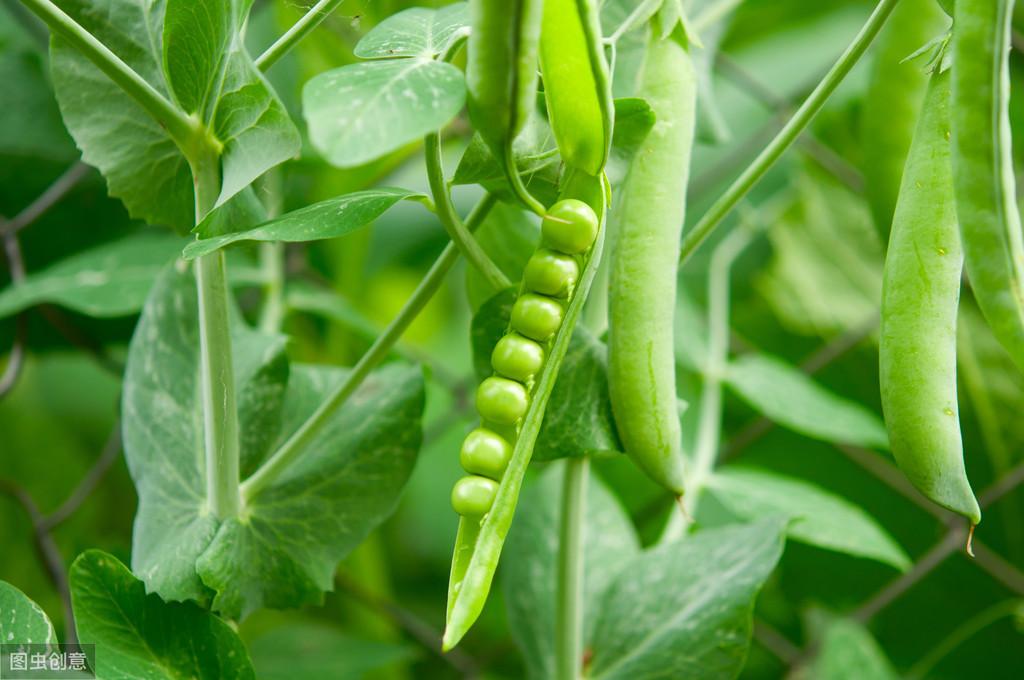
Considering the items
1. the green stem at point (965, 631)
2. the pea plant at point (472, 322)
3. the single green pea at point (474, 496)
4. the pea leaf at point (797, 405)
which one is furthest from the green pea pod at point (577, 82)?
the green stem at point (965, 631)

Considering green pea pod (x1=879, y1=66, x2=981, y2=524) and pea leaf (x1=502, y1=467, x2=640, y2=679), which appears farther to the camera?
pea leaf (x1=502, y1=467, x2=640, y2=679)

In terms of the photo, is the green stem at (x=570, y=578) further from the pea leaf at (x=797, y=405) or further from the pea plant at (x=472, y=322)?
the pea leaf at (x=797, y=405)

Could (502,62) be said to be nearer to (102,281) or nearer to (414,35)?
(414,35)

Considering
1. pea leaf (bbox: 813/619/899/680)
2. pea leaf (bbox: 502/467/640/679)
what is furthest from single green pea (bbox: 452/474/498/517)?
pea leaf (bbox: 813/619/899/680)

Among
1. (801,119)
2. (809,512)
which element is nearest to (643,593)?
(809,512)

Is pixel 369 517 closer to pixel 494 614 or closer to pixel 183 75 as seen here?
pixel 183 75

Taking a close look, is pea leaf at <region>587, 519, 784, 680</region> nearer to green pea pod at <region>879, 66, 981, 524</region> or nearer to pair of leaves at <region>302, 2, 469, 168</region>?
green pea pod at <region>879, 66, 981, 524</region>
